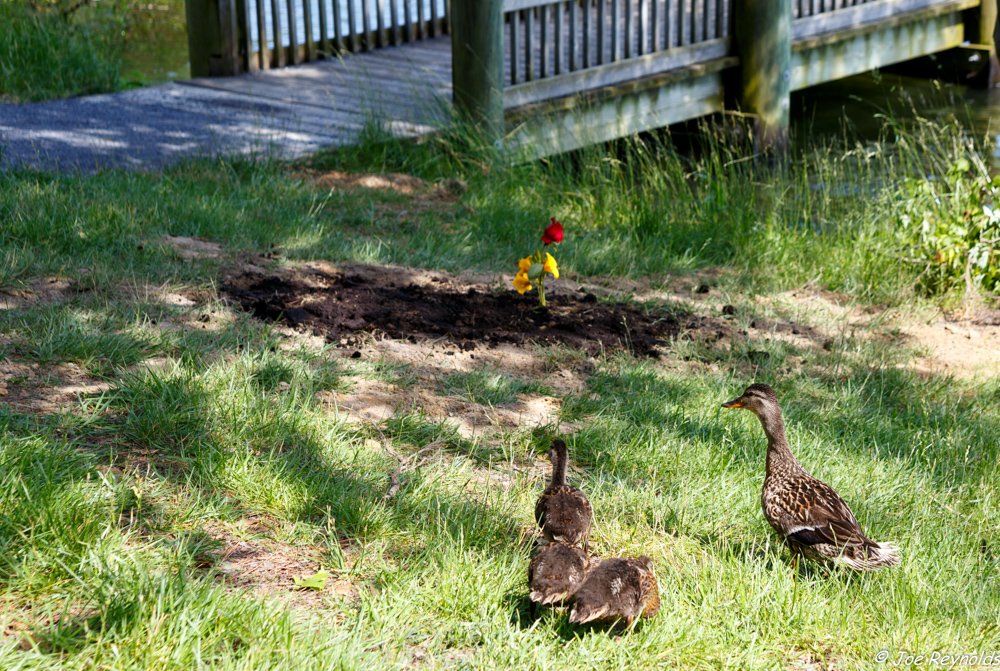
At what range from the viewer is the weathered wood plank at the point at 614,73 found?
855cm

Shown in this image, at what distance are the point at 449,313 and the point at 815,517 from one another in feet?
7.84

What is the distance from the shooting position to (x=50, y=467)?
2926 millimetres

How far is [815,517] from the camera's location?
3059 millimetres

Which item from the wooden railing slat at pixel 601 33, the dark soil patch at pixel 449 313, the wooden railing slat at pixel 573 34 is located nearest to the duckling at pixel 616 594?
the dark soil patch at pixel 449 313

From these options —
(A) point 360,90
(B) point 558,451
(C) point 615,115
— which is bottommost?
(B) point 558,451

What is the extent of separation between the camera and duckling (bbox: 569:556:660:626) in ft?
8.48

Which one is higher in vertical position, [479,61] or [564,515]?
[479,61]

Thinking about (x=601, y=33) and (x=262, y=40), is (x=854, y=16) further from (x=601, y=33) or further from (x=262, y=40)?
(x=262, y=40)

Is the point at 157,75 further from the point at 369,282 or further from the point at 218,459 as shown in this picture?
the point at 218,459


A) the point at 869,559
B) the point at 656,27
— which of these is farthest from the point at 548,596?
the point at 656,27

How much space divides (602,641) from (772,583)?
25.8 inches

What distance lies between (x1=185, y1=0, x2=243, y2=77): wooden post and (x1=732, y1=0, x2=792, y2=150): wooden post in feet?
18.3

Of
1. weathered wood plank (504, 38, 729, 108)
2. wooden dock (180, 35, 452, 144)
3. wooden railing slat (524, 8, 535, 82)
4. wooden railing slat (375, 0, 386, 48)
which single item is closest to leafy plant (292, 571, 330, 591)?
wooden dock (180, 35, 452, 144)

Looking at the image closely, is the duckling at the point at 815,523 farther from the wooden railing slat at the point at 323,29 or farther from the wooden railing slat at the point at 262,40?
the wooden railing slat at the point at 323,29
